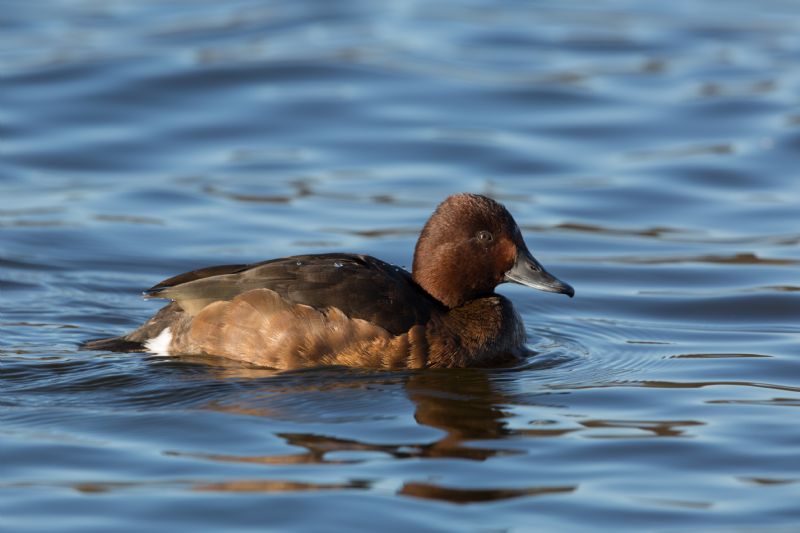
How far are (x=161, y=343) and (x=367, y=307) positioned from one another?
4.06ft

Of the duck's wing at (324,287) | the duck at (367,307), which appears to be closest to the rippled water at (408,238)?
the duck at (367,307)

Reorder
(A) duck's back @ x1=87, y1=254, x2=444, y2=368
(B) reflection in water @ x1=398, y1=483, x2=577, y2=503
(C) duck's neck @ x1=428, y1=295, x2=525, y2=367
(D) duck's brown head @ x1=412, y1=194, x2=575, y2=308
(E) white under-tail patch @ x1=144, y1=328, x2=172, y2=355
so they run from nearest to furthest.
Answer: (B) reflection in water @ x1=398, y1=483, x2=577, y2=503
(A) duck's back @ x1=87, y1=254, x2=444, y2=368
(C) duck's neck @ x1=428, y1=295, x2=525, y2=367
(E) white under-tail patch @ x1=144, y1=328, x2=172, y2=355
(D) duck's brown head @ x1=412, y1=194, x2=575, y2=308

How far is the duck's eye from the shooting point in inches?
323


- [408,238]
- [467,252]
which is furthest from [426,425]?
[408,238]

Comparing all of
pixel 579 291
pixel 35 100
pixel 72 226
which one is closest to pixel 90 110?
pixel 35 100

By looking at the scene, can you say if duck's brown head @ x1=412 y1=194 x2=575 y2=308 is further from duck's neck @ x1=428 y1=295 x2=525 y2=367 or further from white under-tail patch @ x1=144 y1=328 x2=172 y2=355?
white under-tail patch @ x1=144 y1=328 x2=172 y2=355

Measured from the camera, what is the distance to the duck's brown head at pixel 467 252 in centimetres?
816

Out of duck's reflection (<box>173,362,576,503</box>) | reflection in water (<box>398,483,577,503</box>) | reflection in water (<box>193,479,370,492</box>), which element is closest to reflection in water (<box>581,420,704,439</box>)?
duck's reflection (<box>173,362,576,503</box>)

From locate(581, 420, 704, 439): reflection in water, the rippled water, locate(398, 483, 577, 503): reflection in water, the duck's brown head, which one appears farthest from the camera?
the duck's brown head

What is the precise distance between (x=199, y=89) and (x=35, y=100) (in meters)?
1.73

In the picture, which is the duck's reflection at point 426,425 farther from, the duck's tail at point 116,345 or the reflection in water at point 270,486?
the duck's tail at point 116,345

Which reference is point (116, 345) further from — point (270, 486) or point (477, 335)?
point (270, 486)

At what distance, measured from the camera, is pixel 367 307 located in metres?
7.68

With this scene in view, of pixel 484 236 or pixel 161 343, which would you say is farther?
pixel 484 236
